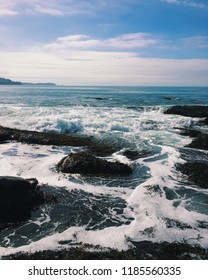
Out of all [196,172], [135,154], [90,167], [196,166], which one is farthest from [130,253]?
[135,154]

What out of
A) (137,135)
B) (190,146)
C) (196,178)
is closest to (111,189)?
(196,178)

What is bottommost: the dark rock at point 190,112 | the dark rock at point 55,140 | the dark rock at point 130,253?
the dark rock at point 130,253

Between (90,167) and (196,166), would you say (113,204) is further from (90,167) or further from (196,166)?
(196,166)

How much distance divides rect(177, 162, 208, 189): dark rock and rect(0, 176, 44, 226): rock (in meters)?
8.72

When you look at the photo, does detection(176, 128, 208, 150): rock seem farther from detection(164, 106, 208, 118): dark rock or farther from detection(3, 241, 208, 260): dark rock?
detection(3, 241, 208, 260): dark rock

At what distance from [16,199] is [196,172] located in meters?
10.8

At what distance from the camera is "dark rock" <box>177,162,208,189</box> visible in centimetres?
1767

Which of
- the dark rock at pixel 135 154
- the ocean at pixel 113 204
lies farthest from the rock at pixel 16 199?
the dark rock at pixel 135 154

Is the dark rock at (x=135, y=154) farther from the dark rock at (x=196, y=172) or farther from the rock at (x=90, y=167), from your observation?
the dark rock at (x=196, y=172)

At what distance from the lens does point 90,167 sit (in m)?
19.2

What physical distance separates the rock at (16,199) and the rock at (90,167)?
3925 millimetres

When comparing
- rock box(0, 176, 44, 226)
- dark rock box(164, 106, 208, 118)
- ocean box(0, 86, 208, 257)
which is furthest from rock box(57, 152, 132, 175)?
dark rock box(164, 106, 208, 118)

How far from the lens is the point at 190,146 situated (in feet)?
85.9

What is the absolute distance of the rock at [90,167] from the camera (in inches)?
747
